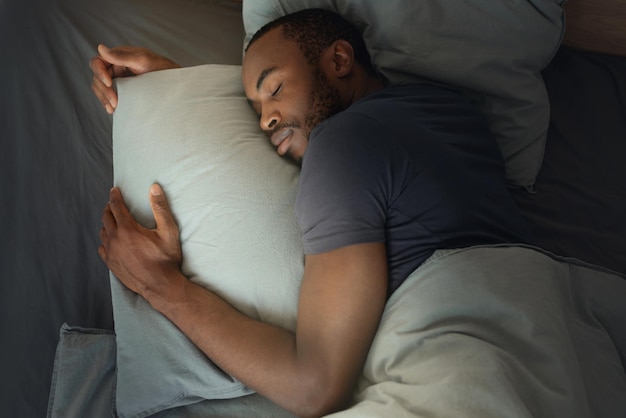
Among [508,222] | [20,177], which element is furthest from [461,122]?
[20,177]

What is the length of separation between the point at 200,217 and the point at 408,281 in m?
0.39

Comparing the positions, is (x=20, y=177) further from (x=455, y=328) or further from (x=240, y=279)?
(x=455, y=328)

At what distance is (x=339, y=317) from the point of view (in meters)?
0.92

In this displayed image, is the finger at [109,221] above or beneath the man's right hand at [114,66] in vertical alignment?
beneath

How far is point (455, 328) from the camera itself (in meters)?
0.87

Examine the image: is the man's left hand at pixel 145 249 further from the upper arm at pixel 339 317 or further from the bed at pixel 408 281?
the upper arm at pixel 339 317

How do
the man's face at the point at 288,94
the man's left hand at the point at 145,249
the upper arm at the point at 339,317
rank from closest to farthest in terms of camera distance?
the upper arm at the point at 339,317, the man's left hand at the point at 145,249, the man's face at the point at 288,94

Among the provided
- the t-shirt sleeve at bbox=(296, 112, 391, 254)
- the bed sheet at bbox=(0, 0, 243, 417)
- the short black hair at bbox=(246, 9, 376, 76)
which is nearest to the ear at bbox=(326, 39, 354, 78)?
the short black hair at bbox=(246, 9, 376, 76)

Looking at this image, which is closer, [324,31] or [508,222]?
[508,222]

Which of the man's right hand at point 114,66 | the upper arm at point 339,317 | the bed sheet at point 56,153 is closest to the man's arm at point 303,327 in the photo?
the upper arm at point 339,317

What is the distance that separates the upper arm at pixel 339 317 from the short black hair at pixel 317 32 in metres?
0.46

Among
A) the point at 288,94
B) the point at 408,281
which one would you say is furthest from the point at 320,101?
the point at 408,281

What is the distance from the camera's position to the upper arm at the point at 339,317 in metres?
0.92

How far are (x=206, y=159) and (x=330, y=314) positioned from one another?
1.27ft
